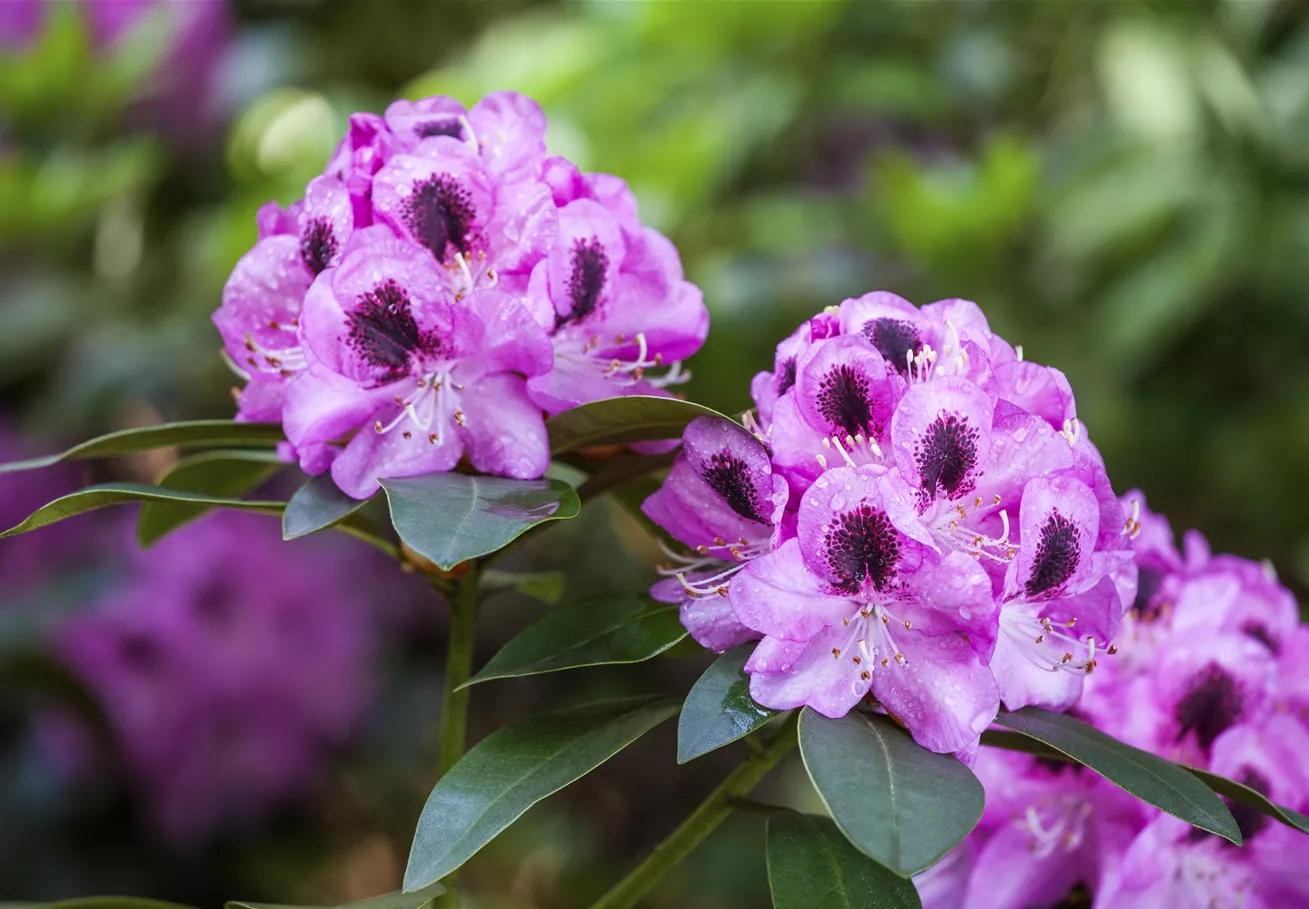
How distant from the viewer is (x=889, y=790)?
19.1 inches

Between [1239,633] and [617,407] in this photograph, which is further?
[1239,633]

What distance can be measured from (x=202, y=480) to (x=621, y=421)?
32 centimetres

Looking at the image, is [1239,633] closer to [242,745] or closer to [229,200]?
[242,745]

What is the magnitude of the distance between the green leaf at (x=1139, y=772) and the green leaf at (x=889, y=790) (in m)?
0.06

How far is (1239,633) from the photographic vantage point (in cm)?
72

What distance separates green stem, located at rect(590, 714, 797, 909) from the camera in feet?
2.03

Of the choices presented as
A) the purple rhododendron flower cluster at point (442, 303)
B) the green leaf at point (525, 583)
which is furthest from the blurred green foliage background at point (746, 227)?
the purple rhododendron flower cluster at point (442, 303)

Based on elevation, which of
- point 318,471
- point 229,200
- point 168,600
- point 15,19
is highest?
point 318,471

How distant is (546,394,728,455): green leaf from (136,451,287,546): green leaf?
0.64 ft

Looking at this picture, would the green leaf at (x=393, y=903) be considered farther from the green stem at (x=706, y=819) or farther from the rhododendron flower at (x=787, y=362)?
the rhododendron flower at (x=787, y=362)

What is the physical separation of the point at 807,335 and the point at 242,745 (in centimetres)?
138

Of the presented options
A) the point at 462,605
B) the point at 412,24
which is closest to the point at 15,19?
the point at 412,24

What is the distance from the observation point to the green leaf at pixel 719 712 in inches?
19.9

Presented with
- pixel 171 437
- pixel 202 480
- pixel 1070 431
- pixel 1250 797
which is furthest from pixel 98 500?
pixel 1250 797
